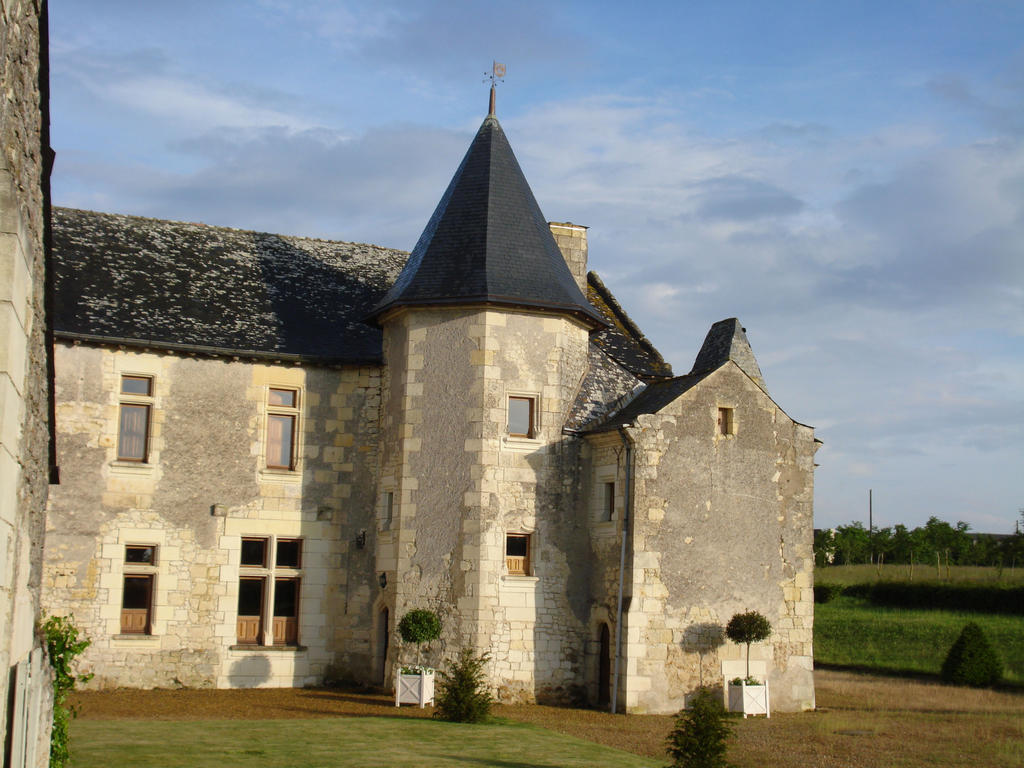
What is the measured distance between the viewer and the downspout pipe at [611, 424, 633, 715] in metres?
16.4

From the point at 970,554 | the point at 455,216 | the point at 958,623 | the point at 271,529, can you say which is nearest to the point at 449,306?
the point at 455,216

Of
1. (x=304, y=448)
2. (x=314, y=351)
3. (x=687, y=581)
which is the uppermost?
(x=314, y=351)

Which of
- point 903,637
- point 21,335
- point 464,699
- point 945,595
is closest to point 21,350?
point 21,335

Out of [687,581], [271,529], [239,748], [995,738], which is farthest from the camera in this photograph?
[271,529]

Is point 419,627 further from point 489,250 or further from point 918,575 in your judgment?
point 918,575

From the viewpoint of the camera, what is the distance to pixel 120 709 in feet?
49.6

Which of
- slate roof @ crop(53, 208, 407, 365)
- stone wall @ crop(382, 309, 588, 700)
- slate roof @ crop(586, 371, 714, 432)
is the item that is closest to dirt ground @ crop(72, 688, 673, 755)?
stone wall @ crop(382, 309, 588, 700)

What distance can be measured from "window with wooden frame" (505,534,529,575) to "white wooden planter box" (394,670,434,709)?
2.12 metres

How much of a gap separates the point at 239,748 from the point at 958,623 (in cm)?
2150

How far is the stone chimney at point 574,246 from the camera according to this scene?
21344 millimetres

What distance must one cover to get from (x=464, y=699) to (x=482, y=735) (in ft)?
3.53

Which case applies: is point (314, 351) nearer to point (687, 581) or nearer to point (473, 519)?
point (473, 519)

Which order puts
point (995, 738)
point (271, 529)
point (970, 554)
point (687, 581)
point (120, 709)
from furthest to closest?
point (970, 554) → point (271, 529) → point (687, 581) → point (120, 709) → point (995, 738)

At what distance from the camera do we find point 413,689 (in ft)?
52.9
